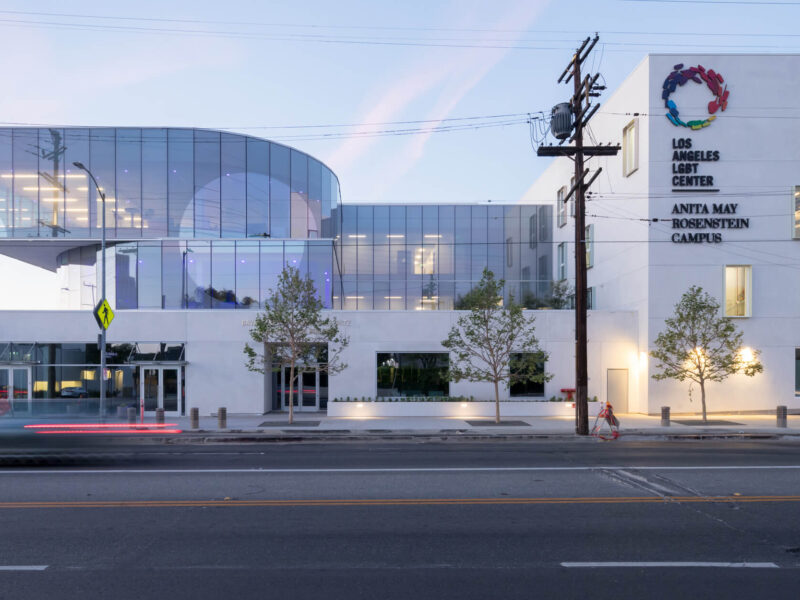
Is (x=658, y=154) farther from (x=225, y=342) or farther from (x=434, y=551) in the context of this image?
(x=434, y=551)

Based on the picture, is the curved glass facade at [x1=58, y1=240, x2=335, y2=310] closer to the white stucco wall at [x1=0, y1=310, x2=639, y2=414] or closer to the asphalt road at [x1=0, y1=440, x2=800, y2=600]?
the white stucco wall at [x1=0, y1=310, x2=639, y2=414]

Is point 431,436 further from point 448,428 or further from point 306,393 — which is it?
point 306,393

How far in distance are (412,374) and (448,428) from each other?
5.24m

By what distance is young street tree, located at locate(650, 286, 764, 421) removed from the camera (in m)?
22.1

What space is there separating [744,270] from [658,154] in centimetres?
585

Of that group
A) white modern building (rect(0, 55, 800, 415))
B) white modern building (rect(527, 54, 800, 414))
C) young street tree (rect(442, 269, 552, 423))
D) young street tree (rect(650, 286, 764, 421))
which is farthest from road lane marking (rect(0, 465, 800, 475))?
white modern building (rect(527, 54, 800, 414))

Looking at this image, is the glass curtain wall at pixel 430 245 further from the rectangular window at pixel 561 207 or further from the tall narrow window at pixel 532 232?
the rectangular window at pixel 561 207

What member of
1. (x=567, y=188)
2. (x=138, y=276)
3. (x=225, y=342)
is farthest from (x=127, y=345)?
(x=567, y=188)

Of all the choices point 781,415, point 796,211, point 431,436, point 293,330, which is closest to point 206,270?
point 293,330

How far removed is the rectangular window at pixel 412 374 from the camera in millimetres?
25531

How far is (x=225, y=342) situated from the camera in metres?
25.1

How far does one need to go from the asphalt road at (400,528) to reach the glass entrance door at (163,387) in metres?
11.2

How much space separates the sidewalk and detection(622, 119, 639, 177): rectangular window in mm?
10540

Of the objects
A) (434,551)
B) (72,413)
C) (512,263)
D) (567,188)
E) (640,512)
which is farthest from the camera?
(512,263)
